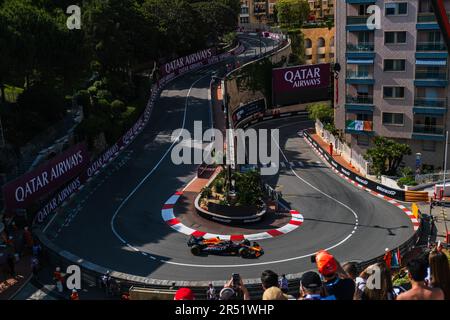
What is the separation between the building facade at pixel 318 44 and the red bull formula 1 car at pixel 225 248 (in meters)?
78.0

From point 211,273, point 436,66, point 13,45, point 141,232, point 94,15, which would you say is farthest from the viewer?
point 94,15

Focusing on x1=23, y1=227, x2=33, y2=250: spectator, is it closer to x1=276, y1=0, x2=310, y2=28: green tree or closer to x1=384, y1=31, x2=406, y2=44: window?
x1=384, y1=31, x2=406, y2=44: window

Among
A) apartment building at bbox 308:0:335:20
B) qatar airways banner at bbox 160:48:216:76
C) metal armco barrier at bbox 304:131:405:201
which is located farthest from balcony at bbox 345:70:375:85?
apartment building at bbox 308:0:335:20

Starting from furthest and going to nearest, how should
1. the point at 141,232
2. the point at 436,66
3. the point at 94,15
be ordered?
the point at 94,15
the point at 436,66
the point at 141,232

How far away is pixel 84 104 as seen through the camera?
54531mm

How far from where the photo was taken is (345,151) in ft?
A: 175

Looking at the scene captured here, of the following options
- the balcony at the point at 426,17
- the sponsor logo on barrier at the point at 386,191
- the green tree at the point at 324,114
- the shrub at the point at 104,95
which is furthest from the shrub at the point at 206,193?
the green tree at the point at 324,114

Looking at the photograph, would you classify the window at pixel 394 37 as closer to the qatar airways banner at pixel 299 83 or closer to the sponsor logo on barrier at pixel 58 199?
the qatar airways banner at pixel 299 83

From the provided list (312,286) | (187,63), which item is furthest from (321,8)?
(312,286)

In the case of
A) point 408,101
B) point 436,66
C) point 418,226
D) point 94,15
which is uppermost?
point 94,15

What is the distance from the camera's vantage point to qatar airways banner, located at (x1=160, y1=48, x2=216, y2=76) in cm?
7962

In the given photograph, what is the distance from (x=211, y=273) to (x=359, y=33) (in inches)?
1289
